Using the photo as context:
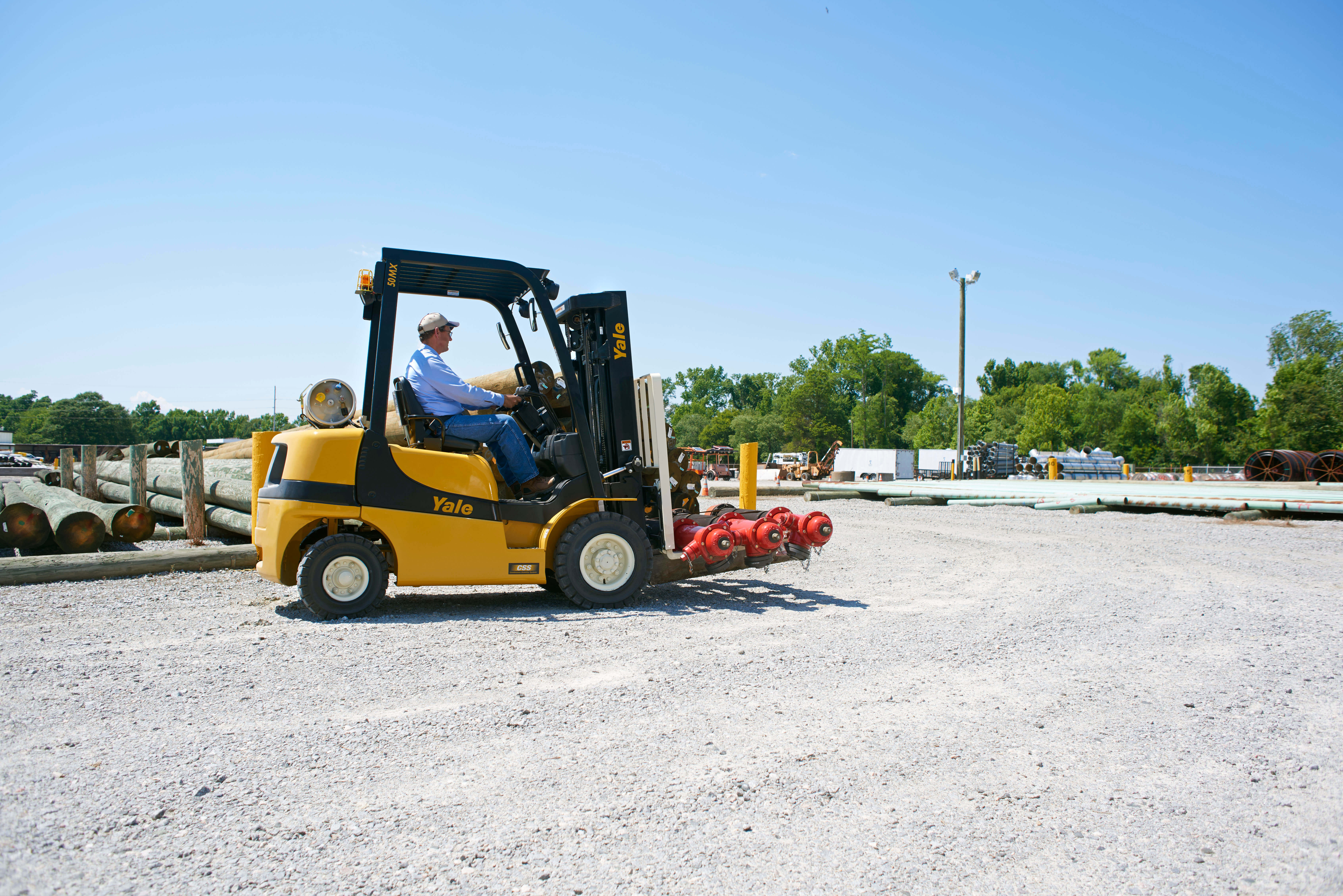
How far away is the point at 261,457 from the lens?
26.2ft

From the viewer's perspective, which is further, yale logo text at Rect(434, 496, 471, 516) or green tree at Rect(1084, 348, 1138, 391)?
green tree at Rect(1084, 348, 1138, 391)

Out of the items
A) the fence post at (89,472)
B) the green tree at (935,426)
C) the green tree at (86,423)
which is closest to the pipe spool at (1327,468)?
the fence post at (89,472)

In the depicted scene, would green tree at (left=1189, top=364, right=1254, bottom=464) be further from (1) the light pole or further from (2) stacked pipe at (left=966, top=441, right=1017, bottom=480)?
(1) the light pole

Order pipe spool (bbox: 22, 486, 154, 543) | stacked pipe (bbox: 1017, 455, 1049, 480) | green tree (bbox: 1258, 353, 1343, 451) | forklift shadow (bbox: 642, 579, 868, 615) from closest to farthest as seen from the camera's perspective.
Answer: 1. forklift shadow (bbox: 642, 579, 868, 615)
2. pipe spool (bbox: 22, 486, 154, 543)
3. stacked pipe (bbox: 1017, 455, 1049, 480)
4. green tree (bbox: 1258, 353, 1343, 451)

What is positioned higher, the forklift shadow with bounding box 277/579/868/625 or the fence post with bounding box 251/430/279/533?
the fence post with bounding box 251/430/279/533

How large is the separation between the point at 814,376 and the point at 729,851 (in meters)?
93.1

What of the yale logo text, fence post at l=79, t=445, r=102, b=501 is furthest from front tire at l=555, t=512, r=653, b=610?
fence post at l=79, t=445, r=102, b=501

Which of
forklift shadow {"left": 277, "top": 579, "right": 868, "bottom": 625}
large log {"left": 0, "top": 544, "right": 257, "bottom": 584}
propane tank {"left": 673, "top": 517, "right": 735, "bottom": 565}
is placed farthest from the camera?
large log {"left": 0, "top": 544, "right": 257, "bottom": 584}

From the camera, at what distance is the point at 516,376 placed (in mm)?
7352

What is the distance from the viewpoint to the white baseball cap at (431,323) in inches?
256

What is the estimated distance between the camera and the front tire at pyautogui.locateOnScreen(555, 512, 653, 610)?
6398mm

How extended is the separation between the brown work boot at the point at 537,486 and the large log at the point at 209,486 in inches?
207

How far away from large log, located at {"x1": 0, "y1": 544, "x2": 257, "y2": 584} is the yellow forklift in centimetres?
176

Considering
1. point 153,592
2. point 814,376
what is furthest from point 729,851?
point 814,376
